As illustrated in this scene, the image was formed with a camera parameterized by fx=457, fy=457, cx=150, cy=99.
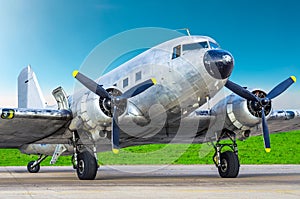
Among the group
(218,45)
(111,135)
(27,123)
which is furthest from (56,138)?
(218,45)

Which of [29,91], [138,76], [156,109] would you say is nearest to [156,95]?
[156,109]

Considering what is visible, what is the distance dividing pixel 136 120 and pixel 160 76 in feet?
5.72

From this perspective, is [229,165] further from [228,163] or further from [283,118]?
[283,118]

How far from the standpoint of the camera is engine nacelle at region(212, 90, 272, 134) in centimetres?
1673

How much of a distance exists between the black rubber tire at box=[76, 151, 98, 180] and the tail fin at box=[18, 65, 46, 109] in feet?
26.6

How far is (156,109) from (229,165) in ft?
12.4

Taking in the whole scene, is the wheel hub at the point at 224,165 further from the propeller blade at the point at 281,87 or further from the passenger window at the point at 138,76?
the passenger window at the point at 138,76

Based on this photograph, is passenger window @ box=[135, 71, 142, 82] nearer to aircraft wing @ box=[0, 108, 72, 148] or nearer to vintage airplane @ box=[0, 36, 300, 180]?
vintage airplane @ box=[0, 36, 300, 180]

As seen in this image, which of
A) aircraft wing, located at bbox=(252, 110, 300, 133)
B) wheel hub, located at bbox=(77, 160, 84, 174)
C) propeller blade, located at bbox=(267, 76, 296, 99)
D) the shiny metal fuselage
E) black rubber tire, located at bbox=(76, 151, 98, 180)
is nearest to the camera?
the shiny metal fuselage

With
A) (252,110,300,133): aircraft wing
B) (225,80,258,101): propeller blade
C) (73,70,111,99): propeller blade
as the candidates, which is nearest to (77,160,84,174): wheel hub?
(73,70,111,99): propeller blade

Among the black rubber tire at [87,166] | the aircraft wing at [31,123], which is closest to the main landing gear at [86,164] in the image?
the black rubber tire at [87,166]

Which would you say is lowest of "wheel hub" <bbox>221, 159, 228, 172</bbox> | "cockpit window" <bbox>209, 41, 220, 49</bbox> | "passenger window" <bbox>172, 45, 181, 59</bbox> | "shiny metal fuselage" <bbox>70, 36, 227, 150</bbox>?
"wheel hub" <bbox>221, 159, 228, 172</bbox>

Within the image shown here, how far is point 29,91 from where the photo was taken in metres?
24.1

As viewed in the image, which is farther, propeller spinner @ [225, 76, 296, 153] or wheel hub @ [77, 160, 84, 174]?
propeller spinner @ [225, 76, 296, 153]
